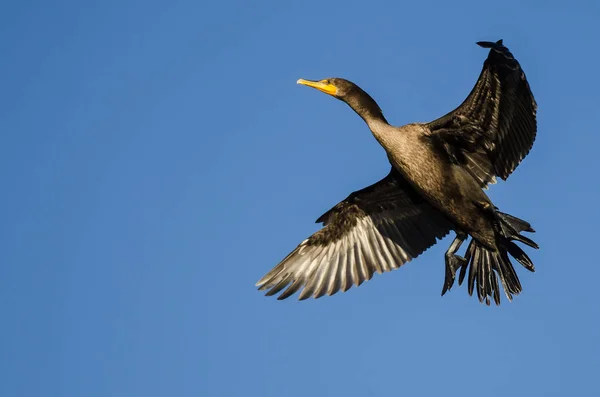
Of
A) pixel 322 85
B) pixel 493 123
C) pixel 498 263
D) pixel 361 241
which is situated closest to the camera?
pixel 493 123

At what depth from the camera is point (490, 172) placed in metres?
10.8

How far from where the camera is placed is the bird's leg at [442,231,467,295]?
35.6 ft

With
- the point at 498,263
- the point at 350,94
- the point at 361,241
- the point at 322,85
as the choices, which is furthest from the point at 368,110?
the point at 498,263

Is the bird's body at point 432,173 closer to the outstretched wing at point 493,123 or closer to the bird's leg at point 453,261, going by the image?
the outstretched wing at point 493,123

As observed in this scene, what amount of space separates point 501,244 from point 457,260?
518mm

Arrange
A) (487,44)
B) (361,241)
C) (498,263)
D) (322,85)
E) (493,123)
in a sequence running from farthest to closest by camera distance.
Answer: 1. (361,241)
2. (322,85)
3. (498,263)
4. (493,123)
5. (487,44)

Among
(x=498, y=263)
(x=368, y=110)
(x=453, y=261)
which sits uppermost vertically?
(x=368, y=110)

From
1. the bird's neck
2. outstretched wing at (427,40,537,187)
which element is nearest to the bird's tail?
outstretched wing at (427,40,537,187)

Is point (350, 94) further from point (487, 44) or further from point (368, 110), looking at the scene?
point (487, 44)

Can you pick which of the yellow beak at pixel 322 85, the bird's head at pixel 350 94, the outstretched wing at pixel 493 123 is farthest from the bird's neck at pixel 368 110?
the outstretched wing at pixel 493 123

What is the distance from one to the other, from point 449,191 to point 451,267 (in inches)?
35.1

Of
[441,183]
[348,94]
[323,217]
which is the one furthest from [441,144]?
[323,217]

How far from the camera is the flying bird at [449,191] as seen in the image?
10.3m

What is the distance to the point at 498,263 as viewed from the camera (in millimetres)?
10773
